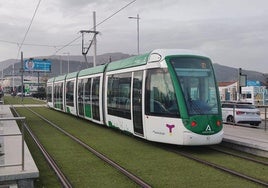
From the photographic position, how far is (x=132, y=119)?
1540 cm

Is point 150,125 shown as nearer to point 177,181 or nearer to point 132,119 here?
point 132,119

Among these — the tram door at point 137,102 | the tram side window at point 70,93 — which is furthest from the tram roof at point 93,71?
the tram door at point 137,102

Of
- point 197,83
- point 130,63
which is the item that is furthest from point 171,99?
point 130,63

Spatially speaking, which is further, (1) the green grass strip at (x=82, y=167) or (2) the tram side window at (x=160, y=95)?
(2) the tram side window at (x=160, y=95)

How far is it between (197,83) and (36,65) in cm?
7011

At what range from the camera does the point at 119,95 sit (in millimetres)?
17172

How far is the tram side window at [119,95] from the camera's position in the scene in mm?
16094

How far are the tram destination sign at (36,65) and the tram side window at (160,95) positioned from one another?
68.6 metres

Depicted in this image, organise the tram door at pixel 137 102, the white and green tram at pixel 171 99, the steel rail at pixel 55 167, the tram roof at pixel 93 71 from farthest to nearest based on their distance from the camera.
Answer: the tram roof at pixel 93 71 < the tram door at pixel 137 102 < the white and green tram at pixel 171 99 < the steel rail at pixel 55 167

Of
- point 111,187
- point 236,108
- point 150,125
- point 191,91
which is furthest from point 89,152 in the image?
point 236,108

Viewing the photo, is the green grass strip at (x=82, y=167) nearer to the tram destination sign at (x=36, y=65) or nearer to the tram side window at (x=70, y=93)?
the tram side window at (x=70, y=93)

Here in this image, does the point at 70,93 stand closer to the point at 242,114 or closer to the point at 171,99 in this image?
the point at 242,114

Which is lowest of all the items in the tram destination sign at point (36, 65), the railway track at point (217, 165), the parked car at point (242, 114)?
the railway track at point (217, 165)

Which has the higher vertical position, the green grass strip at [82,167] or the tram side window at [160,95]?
the tram side window at [160,95]
